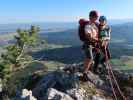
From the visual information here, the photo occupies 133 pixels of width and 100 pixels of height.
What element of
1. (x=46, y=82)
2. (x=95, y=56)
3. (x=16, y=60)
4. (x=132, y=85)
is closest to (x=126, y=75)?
(x=132, y=85)

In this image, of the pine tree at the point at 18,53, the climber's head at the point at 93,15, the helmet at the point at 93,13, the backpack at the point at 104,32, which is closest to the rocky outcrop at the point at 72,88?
the backpack at the point at 104,32

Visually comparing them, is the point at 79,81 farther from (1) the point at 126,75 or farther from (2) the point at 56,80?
(1) the point at 126,75

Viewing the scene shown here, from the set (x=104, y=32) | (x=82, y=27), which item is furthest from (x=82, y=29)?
(x=104, y=32)

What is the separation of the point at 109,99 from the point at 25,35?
58.1 metres

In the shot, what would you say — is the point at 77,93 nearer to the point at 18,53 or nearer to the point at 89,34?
the point at 89,34

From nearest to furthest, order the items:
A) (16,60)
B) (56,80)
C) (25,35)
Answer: (56,80), (16,60), (25,35)

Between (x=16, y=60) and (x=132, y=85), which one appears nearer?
(x=132, y=85)

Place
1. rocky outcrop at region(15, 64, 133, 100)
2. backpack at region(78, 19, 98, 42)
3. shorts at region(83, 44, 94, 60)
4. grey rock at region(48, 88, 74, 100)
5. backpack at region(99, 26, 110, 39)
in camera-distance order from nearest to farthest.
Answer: grey rock at region(48, 88, 74, 100), rocky outcrop at region(15, 64, 133, 100), backpack at region(78, 19, 98, 42), shorts at region(83, 44, 94, 60), backpack at region(99, 26, 110, 39)

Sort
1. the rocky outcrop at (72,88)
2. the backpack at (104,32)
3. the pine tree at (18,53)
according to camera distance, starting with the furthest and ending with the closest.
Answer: the pine tree at (18,53)
the backpack at (104,32)
the rocky outcrop at (72,88)

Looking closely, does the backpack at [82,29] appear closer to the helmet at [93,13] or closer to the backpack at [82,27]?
the backpack at [82,27]

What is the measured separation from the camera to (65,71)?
16500 mm

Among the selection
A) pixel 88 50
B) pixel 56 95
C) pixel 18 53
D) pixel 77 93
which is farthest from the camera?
pixel 18 53

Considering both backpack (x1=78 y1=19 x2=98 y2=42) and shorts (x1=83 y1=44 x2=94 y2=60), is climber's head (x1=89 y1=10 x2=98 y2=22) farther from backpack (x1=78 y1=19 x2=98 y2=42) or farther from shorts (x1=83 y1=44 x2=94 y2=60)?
shorts (x1=83 y1=44 x2=94 y2=60)

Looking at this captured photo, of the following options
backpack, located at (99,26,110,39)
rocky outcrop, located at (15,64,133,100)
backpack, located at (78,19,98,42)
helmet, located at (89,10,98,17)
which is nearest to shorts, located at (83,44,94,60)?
backpack, located at (78,19,98,42)
